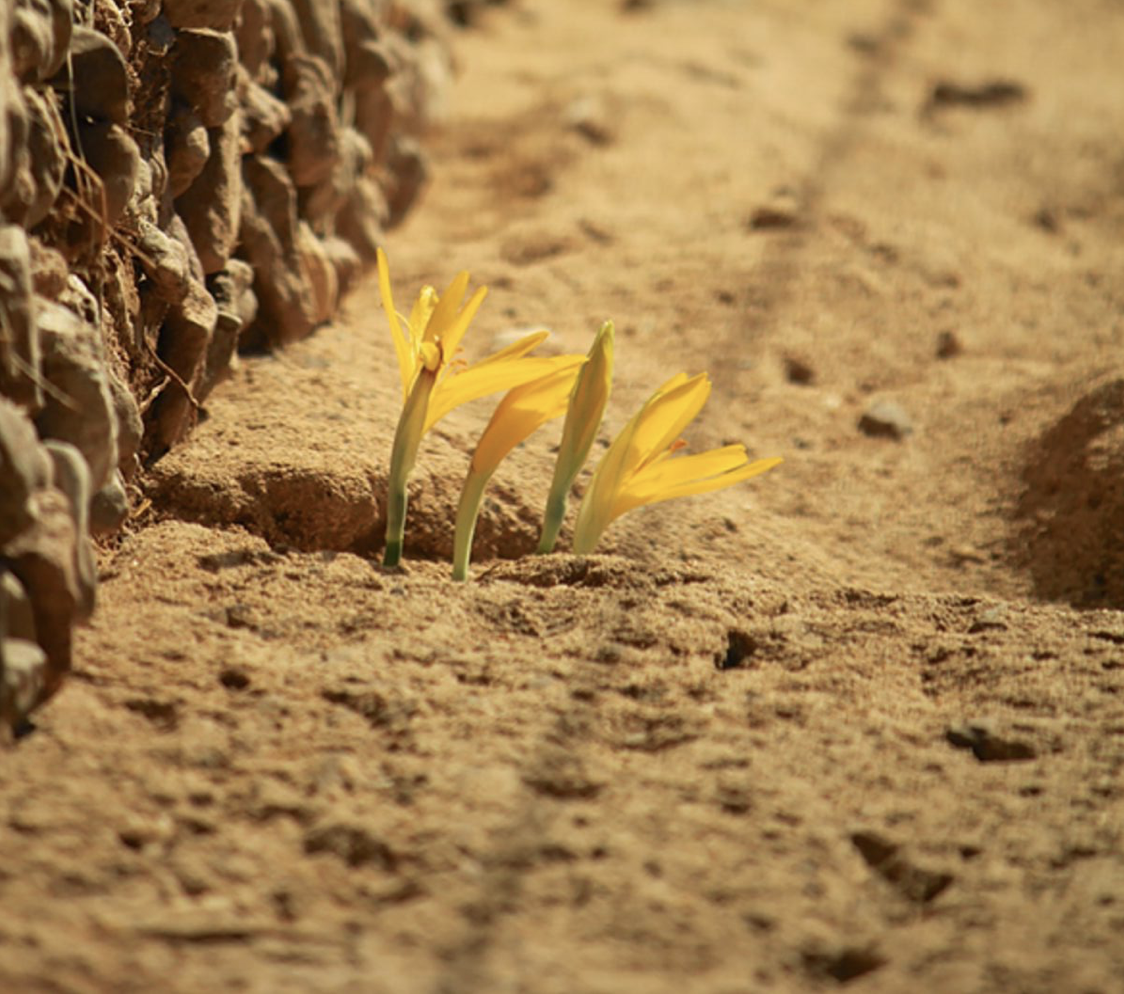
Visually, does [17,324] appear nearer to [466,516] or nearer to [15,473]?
[15,473]

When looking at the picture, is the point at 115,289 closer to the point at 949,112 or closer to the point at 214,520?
the point at 214,520

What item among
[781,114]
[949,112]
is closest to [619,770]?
[781,114]

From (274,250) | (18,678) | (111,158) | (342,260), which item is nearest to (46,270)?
(111,158)

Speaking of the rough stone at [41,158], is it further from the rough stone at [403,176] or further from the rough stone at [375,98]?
the rough stone at [403,176]

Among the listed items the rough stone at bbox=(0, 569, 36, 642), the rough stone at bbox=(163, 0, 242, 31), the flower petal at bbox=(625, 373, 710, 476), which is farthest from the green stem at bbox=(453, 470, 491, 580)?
the rough stone at bbox=(163, 0, 242, 31)

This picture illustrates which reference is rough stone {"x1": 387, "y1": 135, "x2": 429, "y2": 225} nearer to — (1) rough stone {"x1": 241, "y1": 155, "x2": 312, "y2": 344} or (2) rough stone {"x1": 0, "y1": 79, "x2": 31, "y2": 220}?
(1) rough stone {"x1": 241, "y1": 155, "x2": 312, "y2": 344}

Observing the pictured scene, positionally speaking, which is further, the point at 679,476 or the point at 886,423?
the point at 886,423

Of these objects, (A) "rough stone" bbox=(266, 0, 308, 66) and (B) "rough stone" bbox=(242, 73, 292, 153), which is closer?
(B) "rough stone" bbox=(242, 73, 292, 153)
